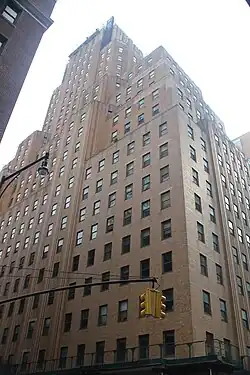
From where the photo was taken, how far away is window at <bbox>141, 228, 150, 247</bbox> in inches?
1334

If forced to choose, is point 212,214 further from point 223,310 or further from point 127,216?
point 223,310

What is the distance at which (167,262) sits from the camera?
31.0 meters

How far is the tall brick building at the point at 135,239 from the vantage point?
2880cm

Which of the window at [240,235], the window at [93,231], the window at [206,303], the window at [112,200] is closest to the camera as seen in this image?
the window at [206,303]

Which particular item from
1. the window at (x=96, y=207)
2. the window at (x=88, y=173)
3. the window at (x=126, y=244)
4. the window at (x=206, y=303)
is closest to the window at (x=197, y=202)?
the window at (x=126, y=244)

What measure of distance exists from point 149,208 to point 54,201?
18.3m

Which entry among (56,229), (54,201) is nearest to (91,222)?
(56,229)

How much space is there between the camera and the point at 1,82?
21.4m

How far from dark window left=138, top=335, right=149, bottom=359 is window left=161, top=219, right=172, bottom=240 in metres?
8.48

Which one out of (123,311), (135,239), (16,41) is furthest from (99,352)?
(16,41)

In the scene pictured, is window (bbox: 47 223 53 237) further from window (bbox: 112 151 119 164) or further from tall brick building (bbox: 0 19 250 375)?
window (bbox: 112 151 119 164)

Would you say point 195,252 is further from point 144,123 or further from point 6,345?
point 6,345

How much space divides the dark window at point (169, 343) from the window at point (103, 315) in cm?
697

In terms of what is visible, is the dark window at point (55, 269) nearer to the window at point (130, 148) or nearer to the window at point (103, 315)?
the window at point (103, 315)
